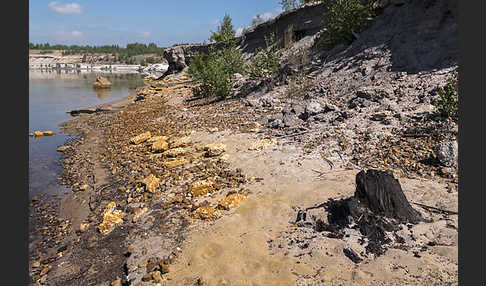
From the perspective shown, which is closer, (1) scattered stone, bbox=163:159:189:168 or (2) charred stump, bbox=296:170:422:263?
(2) charred stump, bbox=296:170:422:263

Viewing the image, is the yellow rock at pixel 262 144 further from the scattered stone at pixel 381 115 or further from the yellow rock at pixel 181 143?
the scattered stone at pixel 381 115

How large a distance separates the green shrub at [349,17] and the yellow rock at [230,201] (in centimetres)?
759

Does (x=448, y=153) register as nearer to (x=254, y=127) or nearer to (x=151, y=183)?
(x=254, y=127)

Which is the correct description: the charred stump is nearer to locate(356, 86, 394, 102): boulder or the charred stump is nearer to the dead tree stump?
the dead tree stump

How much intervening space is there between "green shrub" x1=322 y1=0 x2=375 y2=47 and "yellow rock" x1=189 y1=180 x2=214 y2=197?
7.48 meters

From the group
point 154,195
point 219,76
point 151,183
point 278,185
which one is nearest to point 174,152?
point 151,183

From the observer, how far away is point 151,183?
15.1 feet

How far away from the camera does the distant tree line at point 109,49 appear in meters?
93.1

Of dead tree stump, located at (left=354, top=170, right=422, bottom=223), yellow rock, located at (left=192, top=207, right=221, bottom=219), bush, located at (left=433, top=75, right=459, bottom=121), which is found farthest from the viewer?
bush, located at (left=433, top=75, right=459, bottom=121)

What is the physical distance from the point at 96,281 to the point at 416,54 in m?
7.75

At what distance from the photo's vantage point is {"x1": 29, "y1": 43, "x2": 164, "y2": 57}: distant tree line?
305ft

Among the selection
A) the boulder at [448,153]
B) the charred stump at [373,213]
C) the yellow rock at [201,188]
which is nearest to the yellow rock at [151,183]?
the yellow rock at [201,188]

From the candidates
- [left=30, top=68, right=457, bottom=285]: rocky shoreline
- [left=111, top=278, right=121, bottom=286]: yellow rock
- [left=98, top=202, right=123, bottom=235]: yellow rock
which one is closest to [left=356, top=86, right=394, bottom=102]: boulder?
[left=30, top=68, right=457, bottom=285]: rocky shoreline

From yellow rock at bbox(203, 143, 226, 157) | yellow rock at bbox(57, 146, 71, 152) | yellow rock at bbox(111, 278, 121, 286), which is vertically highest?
yellow rock at bbox(203, 143, 226, 157)
